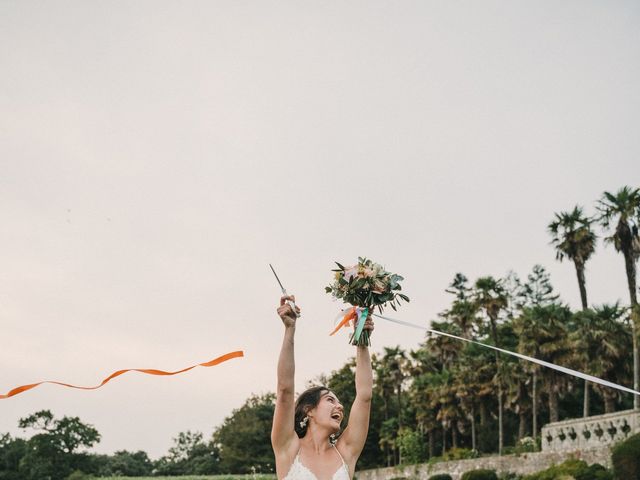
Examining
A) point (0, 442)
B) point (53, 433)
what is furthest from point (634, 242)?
point (0, 442)

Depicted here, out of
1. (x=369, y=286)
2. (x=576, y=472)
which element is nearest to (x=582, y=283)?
(x=576, y=472)

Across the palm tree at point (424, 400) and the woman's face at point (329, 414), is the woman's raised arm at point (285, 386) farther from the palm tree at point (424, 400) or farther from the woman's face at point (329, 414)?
the palm tree at point (424, 400)

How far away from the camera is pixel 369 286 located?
192 inches

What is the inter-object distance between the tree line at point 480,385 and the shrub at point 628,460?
385 inches

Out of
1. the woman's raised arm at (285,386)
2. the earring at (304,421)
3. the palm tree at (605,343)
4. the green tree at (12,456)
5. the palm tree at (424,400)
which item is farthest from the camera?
the green tree at (12,456)

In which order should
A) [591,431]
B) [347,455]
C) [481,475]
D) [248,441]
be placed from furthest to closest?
[248,441] → [481,475] → [591,431] → [347,455]

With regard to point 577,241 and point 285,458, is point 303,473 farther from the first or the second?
point 577,241

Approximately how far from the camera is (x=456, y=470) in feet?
122

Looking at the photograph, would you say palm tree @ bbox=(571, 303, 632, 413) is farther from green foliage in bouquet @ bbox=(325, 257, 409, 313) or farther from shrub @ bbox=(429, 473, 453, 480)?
green foliage in bouquet @ bbox=(325, 257, 409, 313)

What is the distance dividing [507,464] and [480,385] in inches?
490

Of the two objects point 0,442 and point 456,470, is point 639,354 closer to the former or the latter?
point 456,470

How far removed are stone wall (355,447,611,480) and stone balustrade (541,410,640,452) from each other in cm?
34

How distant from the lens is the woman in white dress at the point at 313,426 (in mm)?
3893

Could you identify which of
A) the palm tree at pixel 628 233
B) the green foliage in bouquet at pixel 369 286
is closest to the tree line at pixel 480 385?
the palm tree at pixel 628 233
